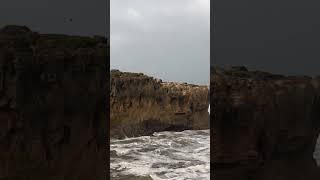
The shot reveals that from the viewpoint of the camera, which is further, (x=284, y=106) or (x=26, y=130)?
(x=284, y=106)

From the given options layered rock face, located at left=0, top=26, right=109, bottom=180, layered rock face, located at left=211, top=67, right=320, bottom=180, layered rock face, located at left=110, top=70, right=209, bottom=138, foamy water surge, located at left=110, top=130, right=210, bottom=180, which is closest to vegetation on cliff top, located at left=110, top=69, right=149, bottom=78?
layered rock face, located at left=110, top=70, right=209, bottom=138

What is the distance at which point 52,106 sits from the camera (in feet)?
24.5

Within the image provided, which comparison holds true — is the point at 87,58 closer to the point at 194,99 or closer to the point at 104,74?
the point at 104,74

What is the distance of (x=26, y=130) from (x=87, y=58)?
1.91 meters

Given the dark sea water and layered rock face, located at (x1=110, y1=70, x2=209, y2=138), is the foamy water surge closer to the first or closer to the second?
the dark sea water

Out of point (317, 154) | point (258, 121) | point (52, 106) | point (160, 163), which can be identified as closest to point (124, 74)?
point (160, 163)

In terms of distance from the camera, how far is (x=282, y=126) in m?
7.76

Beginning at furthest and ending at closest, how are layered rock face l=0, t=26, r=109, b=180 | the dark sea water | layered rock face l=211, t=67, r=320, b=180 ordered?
the dark sea water, layered rock face l=211, t=67, r=320, b=180, layered rock face l=0, t=26, r=109, b=180

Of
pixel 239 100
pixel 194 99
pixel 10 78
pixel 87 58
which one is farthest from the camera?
pixel 194 99

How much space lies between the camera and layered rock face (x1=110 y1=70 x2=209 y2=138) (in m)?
44.0

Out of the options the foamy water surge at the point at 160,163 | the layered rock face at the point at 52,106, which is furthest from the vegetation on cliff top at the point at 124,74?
the layered rock face at the point at 52,106

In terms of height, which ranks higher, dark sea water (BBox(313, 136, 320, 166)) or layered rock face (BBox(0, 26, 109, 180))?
layered rock face (BBox(0, 26, 109, 180))

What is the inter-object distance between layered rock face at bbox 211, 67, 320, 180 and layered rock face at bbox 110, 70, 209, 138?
33262mm

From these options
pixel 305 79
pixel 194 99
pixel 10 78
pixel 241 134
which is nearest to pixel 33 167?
pixel 10 78
